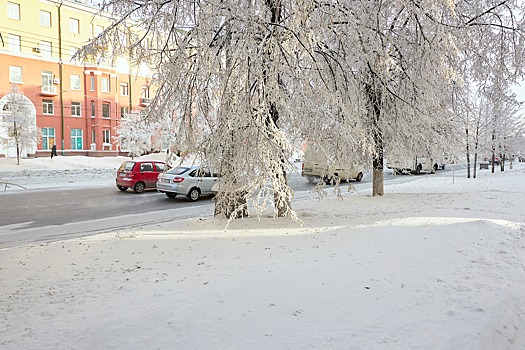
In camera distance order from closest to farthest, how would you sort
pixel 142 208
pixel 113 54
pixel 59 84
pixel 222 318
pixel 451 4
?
pixel 222 318
pixel 451 4
pixel 113 54
pixel 142 208
pixel 59 84

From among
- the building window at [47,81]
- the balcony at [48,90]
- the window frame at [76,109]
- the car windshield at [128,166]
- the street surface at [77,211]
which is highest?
the building window at [47,81]

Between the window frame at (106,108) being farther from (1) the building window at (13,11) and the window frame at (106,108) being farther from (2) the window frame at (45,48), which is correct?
(1) the building window at (13,11)

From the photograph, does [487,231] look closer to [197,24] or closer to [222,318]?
[222,318]

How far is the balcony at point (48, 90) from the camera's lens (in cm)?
3844

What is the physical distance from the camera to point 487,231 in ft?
25.3

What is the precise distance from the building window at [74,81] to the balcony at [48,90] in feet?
6.96

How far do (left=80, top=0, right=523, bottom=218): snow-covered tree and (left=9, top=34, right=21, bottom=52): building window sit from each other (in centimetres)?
3538

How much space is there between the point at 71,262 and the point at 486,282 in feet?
19.6

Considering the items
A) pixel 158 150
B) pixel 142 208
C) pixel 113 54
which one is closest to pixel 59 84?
pixel 158 150

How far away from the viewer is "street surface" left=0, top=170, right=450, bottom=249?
945 cm

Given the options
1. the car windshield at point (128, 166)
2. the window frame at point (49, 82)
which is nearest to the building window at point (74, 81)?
the window frame at point (49, 82)

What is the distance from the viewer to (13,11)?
35.6 m

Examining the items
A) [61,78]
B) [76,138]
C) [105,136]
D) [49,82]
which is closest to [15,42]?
[49,82]

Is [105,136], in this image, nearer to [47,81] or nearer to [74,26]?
[47,81]
